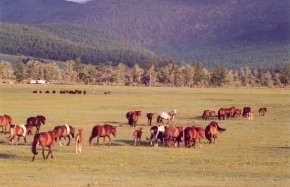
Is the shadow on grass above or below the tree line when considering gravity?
below

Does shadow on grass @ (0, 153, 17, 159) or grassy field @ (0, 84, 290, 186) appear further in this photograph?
shadow on grass @ (0, 153, 17, 159)

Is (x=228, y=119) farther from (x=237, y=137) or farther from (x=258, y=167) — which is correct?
(x=258, y=167)

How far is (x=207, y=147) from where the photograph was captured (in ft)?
97.0

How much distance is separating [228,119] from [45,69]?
146m

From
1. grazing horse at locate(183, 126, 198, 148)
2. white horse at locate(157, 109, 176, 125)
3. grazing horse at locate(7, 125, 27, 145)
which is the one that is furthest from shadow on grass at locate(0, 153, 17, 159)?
white horse at locate(157, 109, 176, 125)

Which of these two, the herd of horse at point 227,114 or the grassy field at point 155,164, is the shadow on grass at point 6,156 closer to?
the grassy field at point 155,164

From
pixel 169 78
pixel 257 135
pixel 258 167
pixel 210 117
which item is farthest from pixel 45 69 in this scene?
pixel 258 167

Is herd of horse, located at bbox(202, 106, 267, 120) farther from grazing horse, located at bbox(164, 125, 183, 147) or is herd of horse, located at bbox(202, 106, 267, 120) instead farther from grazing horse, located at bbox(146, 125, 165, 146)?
grazing horse, located at bbox(164, 125, 183, 147)

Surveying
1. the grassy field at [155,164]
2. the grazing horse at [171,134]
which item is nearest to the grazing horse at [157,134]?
the grazing horse at [171,134]

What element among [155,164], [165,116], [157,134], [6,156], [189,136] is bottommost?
[155,164]

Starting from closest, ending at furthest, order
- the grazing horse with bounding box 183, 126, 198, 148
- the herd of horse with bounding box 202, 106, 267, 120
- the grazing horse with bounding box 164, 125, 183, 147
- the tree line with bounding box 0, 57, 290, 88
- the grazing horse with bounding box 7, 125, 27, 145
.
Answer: the grazing horse with bounding box 7, 125, 27, 145
the grazing horse with bounding box 183, 126, 198, 148
the grazing horse with bounding box 164, 125, 183, 147
the herd of horse with bounding box 202, 106, 267, 120
the tree line with bounding box 0, 57, 290, 88

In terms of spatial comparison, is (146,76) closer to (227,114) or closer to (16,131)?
(227,114)

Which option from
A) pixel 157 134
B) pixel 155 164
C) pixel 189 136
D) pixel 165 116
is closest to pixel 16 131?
pixel 157 134

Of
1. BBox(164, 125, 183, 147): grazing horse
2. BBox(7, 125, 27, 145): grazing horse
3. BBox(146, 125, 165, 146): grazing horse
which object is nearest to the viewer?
BBox(7, 125, 27, 145): grazing horse
